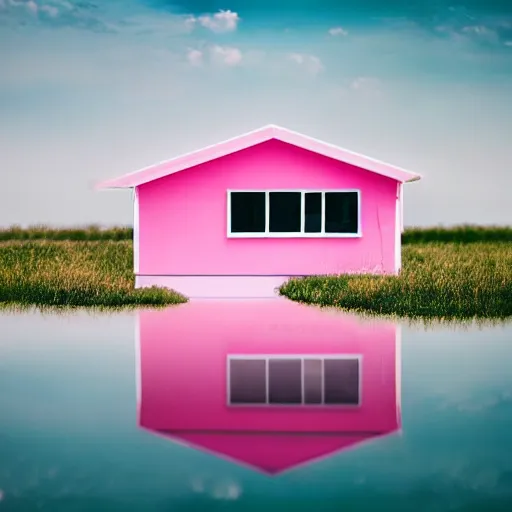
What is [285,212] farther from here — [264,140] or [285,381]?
[285,381]

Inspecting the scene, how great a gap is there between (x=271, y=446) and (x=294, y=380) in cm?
215

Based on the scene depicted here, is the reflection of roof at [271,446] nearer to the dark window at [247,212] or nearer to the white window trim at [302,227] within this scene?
the white window trim at [302,227]

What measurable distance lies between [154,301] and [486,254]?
1222 centimetres

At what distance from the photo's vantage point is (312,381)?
7.92 meters

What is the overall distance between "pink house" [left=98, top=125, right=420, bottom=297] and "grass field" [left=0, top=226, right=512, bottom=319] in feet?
3.05

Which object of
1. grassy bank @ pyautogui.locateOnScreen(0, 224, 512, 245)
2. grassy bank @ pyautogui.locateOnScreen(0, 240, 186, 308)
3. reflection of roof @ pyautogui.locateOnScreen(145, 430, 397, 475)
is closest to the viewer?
reflection of roof @ pyautogui.locateOnScreen(145, 430, 397, 475)

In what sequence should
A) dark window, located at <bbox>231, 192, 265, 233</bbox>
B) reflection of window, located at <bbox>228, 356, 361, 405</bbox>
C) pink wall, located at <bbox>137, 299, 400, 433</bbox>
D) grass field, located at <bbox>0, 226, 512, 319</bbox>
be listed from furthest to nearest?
dark window, located at <bbox>231, 192, 265, 233</bbox>, grass field, located at <bbox>0, 226, 512, 319</bbox>, reflection of window, located at <bbox>228, 356, 361, 405</bbox>, pink wall, located at <bbox>137, 299, 400, 433</bbox>

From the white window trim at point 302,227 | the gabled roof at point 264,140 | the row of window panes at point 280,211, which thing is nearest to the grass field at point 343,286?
the white window trim at point 302,227

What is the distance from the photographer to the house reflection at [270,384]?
6016 millimetres

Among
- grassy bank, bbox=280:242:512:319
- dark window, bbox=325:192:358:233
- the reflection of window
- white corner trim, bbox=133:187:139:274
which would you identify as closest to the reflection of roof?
the reflection of window

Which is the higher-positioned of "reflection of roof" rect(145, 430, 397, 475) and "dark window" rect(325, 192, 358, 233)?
"dark window" rect(325, 192, 358, 233)

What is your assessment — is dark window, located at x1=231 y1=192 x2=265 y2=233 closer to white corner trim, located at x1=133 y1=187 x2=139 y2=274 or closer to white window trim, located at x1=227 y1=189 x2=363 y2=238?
white window trim, located at x1=227 y1=189 x2=363 y2=238

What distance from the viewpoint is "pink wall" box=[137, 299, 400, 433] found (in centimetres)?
651

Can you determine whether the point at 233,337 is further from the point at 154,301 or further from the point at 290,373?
the point at 154,301
